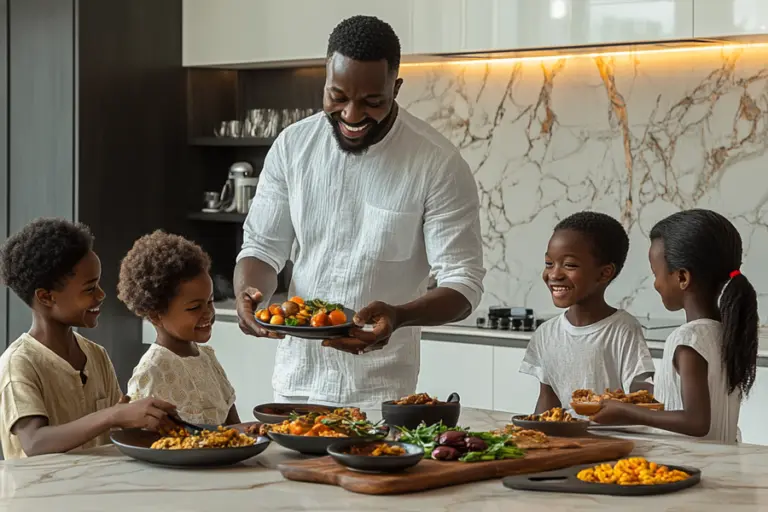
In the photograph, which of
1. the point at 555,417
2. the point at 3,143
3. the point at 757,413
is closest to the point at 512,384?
the point at 757,413

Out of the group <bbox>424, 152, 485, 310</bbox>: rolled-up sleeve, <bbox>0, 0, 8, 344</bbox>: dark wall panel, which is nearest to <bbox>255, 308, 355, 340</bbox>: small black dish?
<bbox>424, 152, 485, 310</bbox>: rolled-up sleeve

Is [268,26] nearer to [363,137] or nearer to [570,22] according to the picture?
[570,22]

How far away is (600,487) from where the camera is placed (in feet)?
5.65

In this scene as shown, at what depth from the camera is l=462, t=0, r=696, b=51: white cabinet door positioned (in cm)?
364

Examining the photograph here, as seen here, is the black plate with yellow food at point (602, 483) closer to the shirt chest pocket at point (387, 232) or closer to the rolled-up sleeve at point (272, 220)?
the shirt chest pocket at point (387, 232)

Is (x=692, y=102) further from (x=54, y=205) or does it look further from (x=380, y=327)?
(x=54, y=205)

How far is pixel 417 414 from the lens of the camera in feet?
6.91

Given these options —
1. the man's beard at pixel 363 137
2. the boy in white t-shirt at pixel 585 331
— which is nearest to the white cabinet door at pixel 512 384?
the boy in white t-shirt at pixel 585 331

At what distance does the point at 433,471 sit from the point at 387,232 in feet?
→ 2.92

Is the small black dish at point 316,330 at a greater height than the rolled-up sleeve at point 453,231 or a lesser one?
lesser

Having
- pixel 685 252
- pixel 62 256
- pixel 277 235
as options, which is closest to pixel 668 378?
pixel 685 252

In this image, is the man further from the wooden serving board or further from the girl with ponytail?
the wooden serving board

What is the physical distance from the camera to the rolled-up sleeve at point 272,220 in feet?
8.93

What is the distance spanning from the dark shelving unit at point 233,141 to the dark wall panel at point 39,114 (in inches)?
21.8
